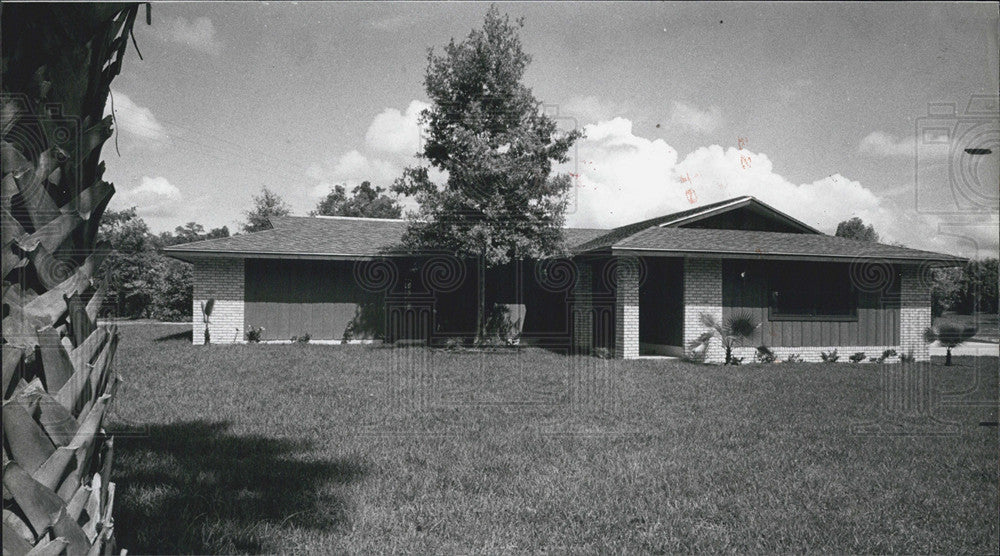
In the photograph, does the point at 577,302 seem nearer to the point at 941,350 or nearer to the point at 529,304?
the point at 529,304

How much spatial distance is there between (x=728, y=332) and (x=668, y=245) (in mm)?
2750

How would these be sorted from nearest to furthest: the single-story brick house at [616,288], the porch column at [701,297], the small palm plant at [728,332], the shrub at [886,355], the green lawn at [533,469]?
the green lawn at [533,469], the small palm plant at [728,332], the porch column at [701,297], the single-story brick house at [616,288], the shrub at [886,355]

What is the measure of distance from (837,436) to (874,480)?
6.02 feet

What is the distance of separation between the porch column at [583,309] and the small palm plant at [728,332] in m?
3.07

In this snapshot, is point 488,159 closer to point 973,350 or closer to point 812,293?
point 812,293

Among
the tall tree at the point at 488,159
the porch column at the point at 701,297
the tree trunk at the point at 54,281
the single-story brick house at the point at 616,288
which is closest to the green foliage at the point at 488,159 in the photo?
the tall tree at the point at 488,159

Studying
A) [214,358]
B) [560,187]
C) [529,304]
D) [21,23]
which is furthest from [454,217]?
[21,23]

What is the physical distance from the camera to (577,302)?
61.5 ft

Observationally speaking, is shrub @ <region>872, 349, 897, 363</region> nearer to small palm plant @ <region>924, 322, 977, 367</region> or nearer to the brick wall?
small palm plant @ <region>924, 322, 977, 367</region>

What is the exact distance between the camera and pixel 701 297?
49.9 feet

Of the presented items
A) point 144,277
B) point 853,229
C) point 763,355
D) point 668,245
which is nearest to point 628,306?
point 668,245

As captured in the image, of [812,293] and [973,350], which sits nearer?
[812,293]

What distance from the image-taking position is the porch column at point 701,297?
1514cm

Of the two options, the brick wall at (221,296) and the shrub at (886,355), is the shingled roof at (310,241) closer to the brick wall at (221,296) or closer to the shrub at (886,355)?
the brick wall at (221,296)
